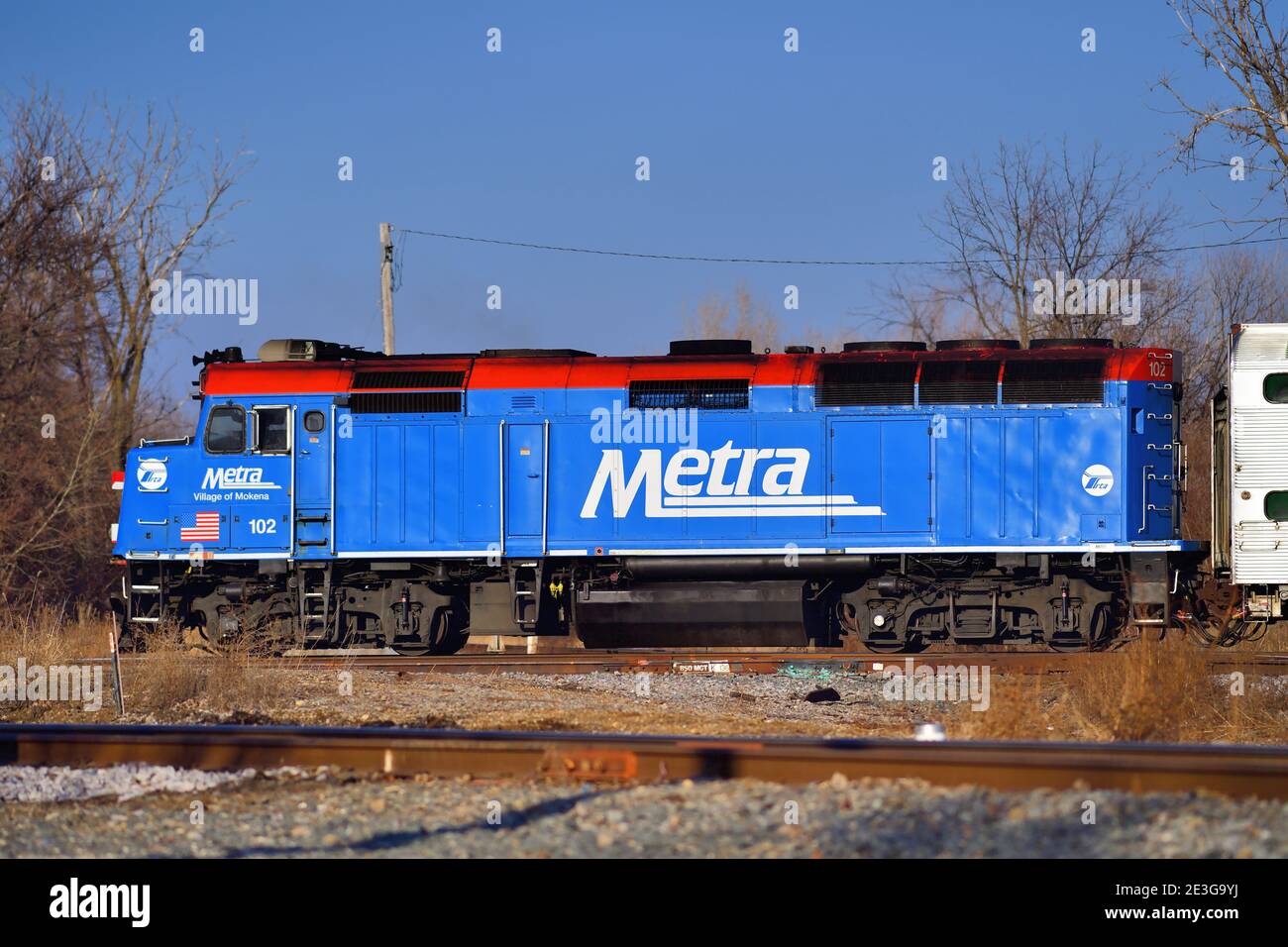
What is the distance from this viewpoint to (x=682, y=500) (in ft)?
60.5

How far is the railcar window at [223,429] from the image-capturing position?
19391 millimetres

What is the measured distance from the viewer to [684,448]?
18.4 metres

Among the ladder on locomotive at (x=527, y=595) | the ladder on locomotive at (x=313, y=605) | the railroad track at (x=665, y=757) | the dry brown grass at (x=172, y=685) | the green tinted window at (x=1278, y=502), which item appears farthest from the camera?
the ladder on locomotive at (x=313, y=605)

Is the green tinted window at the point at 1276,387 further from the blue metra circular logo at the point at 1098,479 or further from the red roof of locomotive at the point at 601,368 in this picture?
the blue metra circular logo at the point at 1098,479

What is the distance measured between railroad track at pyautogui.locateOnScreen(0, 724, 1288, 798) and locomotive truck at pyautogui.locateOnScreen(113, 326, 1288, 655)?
8.39m

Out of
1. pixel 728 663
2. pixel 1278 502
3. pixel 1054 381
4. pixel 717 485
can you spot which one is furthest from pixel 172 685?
pixel 1278 502

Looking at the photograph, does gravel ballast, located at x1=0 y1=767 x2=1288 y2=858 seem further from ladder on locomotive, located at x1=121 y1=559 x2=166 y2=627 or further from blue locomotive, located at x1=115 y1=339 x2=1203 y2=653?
ladder on locomotive, located at x1=121 y1=559 x2=166 y2=627

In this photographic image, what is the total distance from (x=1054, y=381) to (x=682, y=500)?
5.00m

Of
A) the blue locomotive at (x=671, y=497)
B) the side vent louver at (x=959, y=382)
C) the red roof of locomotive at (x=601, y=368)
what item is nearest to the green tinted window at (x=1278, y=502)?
the blue locomotive at (x=671, y=497)

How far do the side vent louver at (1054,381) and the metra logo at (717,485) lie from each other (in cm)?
235

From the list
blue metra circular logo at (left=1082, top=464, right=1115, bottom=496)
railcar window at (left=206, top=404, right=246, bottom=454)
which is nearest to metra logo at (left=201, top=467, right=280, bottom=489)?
railcar window at (left=206, top=404, right=246, bottom=454)
